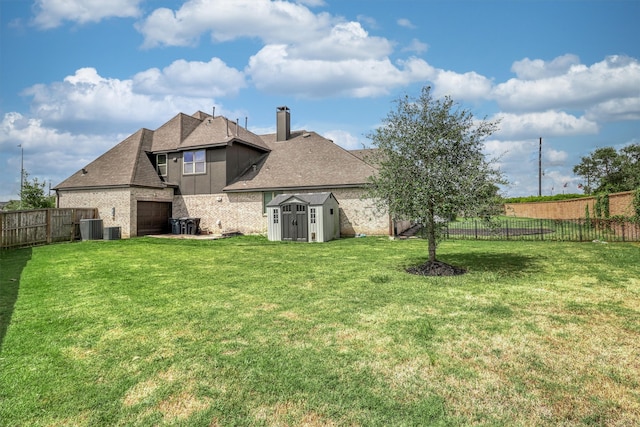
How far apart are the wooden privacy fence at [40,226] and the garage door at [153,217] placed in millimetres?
2726

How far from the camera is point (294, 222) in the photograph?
1778cm

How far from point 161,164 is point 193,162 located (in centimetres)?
274

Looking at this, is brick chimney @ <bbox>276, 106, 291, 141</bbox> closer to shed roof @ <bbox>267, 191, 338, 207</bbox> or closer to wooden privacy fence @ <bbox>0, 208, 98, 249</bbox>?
shed roof @ <bbox>267, 191, 338, 207</bbox>

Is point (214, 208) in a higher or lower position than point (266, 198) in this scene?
lower

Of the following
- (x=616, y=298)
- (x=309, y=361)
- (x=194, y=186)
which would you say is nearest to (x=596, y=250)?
(x=616, y=298)

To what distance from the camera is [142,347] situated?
4406mm

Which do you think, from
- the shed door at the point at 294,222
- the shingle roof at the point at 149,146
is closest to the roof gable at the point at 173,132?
the shingle roof at the point at 149,146

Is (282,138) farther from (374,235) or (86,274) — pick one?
(86,274)

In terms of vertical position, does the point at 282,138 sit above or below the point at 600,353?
above

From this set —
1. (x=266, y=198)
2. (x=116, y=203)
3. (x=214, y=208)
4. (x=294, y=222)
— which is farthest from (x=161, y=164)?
(x=294, y=222)

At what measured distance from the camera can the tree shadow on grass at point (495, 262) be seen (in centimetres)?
937

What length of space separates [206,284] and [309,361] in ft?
15.7

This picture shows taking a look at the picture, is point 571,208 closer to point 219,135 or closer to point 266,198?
point 266,198

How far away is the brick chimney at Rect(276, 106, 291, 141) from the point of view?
25750 millimetres
